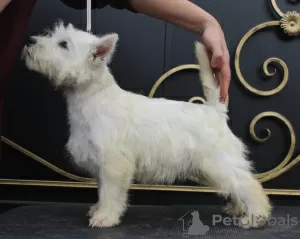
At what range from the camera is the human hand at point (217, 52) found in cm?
147

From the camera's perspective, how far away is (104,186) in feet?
4.48

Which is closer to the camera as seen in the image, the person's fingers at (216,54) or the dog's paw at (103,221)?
the dog's paw at (103,221)

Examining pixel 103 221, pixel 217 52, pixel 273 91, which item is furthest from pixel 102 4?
pixel 103 221

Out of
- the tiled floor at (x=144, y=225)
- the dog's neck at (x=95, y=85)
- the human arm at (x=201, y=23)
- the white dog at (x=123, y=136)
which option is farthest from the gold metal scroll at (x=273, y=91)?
the dog's neck at (x=95, y=85)

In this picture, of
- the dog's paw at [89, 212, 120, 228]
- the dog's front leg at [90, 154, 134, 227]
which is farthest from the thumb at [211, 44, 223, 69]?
the dog's paw at [89, 212, 120, 228]

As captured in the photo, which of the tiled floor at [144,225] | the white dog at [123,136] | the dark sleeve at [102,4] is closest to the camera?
the tiled floor at [144,225]

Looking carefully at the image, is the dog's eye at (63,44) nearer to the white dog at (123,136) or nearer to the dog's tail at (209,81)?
the white dog at (123,136)

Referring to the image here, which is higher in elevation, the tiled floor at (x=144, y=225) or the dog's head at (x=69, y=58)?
the dog's head at (x=69, y=58)

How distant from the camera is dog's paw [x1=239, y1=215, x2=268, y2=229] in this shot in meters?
1.37

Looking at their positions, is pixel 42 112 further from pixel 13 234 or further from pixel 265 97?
pixel 265 97

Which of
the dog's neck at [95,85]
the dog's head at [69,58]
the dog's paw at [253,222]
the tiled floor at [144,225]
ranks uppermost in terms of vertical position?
the dog's head at [69,58]

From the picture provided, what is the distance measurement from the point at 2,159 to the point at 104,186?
2.28 ft

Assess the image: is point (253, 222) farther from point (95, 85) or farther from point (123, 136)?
point (95, 85)

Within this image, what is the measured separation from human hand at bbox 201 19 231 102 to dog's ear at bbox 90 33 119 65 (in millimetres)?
300
